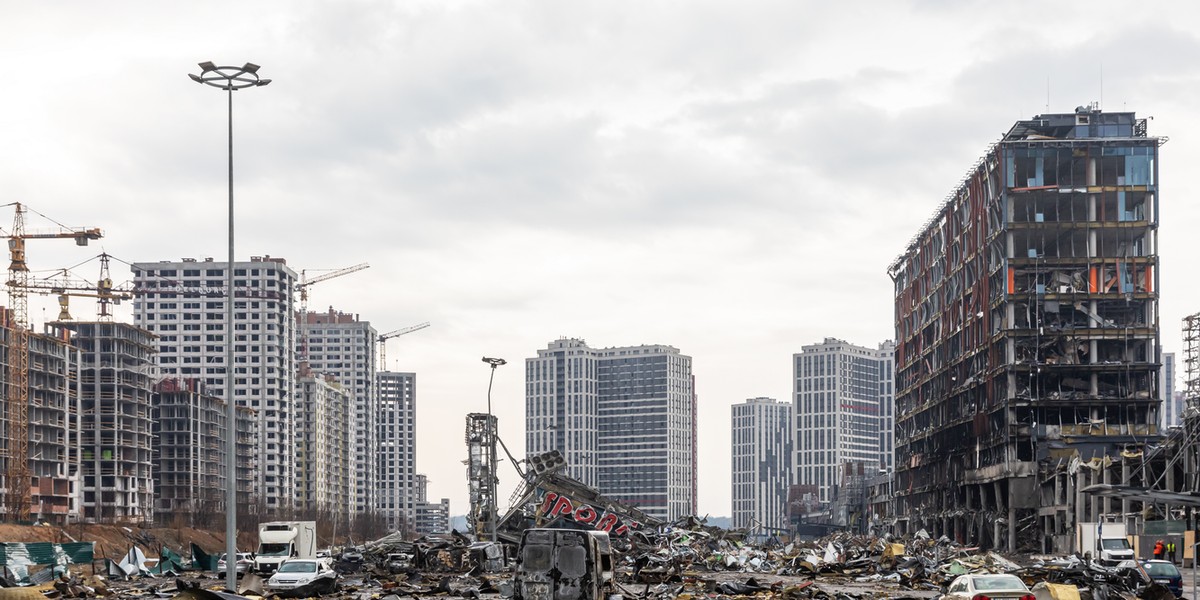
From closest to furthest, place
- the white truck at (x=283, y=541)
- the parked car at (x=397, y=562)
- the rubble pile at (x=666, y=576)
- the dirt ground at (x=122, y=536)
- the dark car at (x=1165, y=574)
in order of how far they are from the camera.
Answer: the rubble pile at (x=666, y=576) < the dark car at (x=1165, y=574) < the white truck at (x=283, y=541) < the parked car at (x=397, y=562) < the dirt ground at (x=122, y=536)

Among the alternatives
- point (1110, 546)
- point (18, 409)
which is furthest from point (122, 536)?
point (1110, 546)

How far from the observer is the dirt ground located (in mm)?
113562

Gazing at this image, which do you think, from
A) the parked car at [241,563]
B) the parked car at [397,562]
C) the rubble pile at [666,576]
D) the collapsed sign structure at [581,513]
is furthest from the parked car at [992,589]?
the collapsed sign structure at [581,513]

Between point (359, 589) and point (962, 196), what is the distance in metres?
93.4

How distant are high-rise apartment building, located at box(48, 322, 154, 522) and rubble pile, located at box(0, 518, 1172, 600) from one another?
11338cm

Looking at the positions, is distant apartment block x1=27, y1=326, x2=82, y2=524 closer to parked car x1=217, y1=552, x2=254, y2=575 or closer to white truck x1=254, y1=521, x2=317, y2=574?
parked car x1=217, y1=552, x2=254, y2=575

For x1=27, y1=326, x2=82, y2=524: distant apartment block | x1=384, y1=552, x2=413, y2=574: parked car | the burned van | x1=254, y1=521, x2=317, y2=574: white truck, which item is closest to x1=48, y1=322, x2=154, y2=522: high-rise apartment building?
x1=27, y1=326, x2=82, y2=524: distant apartment block

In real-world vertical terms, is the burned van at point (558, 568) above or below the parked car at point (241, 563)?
above

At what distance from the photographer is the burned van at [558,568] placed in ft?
123

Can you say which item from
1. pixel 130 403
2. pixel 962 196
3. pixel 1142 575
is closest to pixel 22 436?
pixel 130 403

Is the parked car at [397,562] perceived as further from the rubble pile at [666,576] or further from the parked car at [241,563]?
the parked car at [241,563]

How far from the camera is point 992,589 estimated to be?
34.3m

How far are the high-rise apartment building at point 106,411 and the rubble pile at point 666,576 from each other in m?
113

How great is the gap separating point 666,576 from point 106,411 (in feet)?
474
